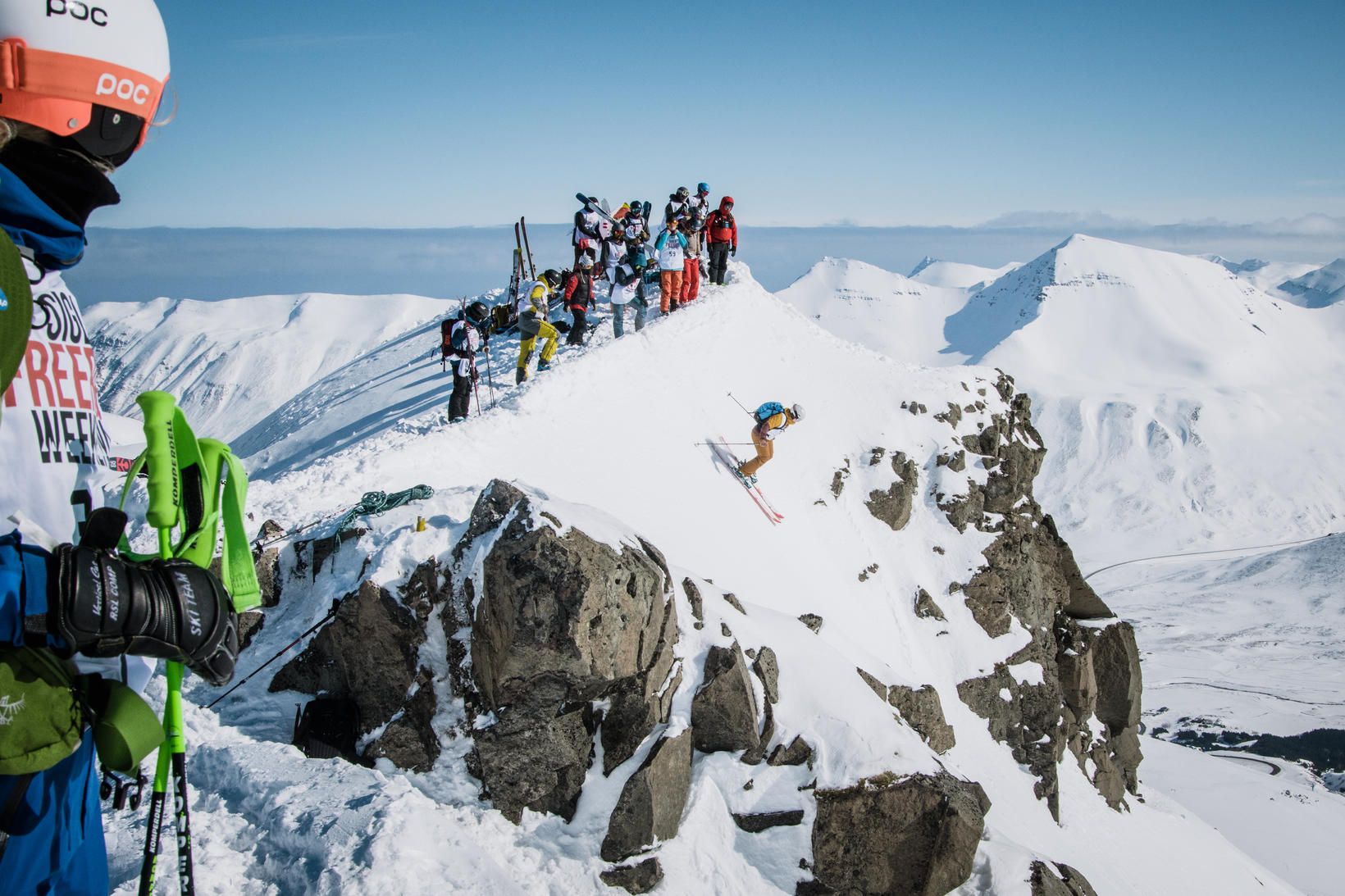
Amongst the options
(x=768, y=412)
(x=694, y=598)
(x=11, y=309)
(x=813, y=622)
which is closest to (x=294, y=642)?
(x=694, y=598)

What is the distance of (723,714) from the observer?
347 inches

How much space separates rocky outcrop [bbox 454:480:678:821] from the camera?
306 inches

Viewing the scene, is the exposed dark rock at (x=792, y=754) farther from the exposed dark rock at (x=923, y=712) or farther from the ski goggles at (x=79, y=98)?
the ski goggles at (x=79, y=98)

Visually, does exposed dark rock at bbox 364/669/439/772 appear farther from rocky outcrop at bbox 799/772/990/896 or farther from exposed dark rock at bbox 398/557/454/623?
rocky outcrop at bbox 799/772/990/896

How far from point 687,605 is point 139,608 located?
25.7 ft

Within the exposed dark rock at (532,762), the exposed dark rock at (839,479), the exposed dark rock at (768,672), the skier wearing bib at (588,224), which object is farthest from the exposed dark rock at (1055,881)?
the skier wearing bib at (588,224)

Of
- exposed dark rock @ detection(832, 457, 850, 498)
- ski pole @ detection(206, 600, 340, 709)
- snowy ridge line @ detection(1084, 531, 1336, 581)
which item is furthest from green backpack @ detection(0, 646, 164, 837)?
snowy ridge line @ detection(1084, 531, 1336, 581)

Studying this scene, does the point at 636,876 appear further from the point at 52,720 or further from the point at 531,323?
the point at 531,323

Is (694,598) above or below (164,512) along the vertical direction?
below

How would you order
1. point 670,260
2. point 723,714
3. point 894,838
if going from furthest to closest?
1. point 670,260
2. point 723,714
3. point 894,838

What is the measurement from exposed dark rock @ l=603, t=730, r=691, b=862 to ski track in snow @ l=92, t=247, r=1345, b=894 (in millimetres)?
176

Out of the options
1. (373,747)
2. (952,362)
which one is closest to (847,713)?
(373,747)

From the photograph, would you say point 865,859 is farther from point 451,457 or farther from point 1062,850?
point 1062,850

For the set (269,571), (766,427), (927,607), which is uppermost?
(766,427)
